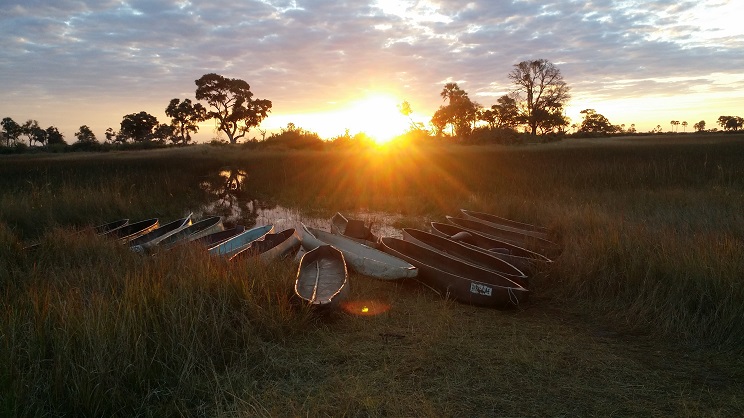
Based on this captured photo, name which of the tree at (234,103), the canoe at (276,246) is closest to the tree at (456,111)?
the tree at (234,103)

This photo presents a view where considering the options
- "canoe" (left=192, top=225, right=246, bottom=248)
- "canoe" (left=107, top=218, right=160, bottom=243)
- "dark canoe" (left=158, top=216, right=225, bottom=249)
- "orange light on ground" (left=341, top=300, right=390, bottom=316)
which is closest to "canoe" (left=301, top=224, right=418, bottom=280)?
"orange light on ground" (left=341, top=300, right=390, bottom=316)

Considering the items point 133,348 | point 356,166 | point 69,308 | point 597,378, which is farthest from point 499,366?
point 356,166

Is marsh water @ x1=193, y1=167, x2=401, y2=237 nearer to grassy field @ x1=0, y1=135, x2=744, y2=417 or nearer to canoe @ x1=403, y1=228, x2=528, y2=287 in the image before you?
canoe @ x1=403, y1=228, x2=528, y2=287

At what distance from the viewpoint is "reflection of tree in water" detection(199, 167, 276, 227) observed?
13.9 m

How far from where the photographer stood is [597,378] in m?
4.44

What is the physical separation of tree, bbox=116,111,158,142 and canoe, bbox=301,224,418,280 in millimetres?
71207

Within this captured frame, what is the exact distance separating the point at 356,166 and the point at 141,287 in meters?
19.4

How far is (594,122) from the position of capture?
92.6 m

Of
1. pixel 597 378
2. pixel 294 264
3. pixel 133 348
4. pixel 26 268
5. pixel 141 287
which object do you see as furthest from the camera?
pixel 294 264

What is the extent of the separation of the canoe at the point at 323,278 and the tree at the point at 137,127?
2857 inches

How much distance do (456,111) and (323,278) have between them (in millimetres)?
53457

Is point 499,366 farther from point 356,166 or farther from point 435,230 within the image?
point 356,166

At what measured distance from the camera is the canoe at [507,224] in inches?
378

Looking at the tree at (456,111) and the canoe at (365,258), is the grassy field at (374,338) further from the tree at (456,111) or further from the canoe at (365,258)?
the tree at (456,111)
